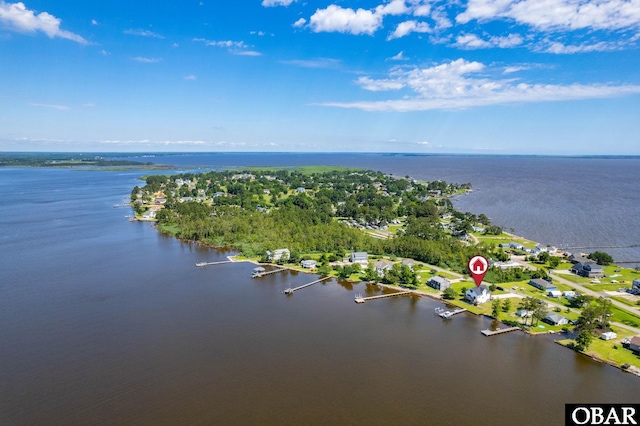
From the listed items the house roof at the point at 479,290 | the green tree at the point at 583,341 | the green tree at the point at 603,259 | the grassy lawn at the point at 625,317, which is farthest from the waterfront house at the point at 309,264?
the green tree at the point at 603,259

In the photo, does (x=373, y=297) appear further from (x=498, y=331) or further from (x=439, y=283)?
(x=498, y=331)

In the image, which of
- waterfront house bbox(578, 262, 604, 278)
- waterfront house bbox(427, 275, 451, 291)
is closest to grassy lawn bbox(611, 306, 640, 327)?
waterfront house bbox(578, 262, 604, 278)

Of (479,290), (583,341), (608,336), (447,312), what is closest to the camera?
(583,341)

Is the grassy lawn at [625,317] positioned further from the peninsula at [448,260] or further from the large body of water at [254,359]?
the large body of water at [254,359]

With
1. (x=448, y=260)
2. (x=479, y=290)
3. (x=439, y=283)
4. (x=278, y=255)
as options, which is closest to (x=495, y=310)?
(x=479, y=290)

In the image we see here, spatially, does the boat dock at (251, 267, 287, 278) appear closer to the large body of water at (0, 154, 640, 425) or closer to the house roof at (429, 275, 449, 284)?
the large body of water at (0, 154, 640, 425)

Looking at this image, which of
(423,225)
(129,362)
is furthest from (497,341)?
(423,225)

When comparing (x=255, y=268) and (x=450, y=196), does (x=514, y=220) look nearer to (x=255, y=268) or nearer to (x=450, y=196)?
(x=450, y=196)
